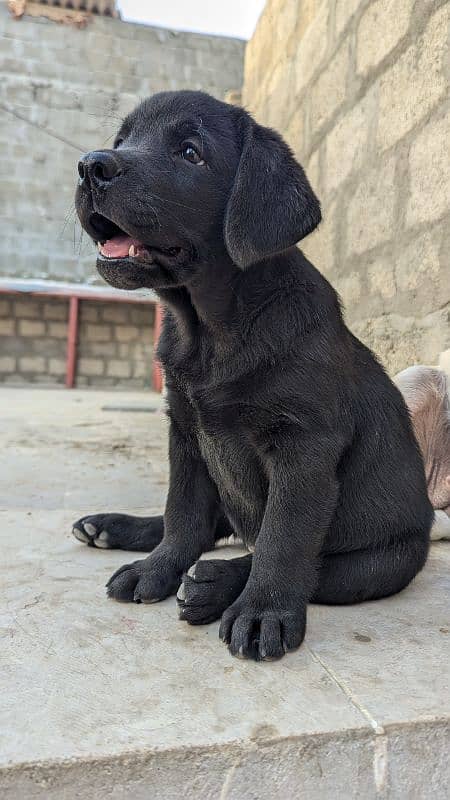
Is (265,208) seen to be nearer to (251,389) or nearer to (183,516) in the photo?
(251,389)

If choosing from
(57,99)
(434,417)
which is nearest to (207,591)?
(434,417)

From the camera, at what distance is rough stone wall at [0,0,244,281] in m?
12.7

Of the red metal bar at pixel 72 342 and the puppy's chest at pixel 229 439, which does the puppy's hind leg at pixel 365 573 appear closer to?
the puppy's chest at pixel 229 439

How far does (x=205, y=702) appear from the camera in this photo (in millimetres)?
1066

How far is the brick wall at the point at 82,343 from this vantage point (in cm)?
1273

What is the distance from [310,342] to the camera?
1454 millimetres

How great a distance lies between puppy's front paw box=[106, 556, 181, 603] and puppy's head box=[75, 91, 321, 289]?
0.70 m

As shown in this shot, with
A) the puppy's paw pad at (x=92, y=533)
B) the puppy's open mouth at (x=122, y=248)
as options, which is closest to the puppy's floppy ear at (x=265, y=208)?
the puppy's open mouth at (x=122, y=248)

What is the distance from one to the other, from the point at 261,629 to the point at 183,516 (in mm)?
480

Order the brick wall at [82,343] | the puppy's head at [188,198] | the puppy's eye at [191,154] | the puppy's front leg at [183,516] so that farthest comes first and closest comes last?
the brick wall at [82,343] < the puppy's front leg at [183,516] < the puppy's eye at [191,154] < the puppy's head at [188,198]

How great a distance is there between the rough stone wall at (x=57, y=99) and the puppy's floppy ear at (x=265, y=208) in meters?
11.8

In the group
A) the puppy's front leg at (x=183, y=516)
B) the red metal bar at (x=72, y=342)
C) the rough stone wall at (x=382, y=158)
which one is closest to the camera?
the puppy's front leg at (x=183, y=516)

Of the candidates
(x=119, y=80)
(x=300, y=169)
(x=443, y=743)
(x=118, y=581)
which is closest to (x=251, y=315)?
(x=300, y=169)

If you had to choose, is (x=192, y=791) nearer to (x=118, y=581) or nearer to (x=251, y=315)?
(x=118, y=581)
